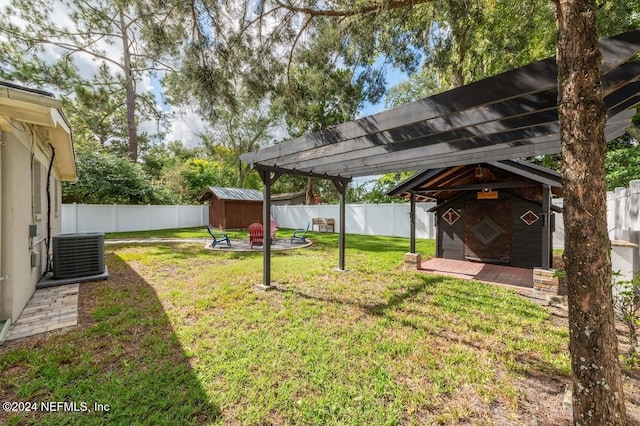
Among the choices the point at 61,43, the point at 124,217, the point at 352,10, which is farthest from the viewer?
the point at 124,217

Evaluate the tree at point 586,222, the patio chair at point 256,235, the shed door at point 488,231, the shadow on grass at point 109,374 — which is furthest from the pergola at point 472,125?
the patio chair at point 256,235

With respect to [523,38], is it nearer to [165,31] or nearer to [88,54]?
[165,31]

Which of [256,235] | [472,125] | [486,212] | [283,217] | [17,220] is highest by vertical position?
[472,125]

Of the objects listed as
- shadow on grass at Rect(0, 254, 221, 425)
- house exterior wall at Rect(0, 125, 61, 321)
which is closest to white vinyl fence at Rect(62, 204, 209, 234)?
house exterior wall at Rect(0, 125, 61, 321)

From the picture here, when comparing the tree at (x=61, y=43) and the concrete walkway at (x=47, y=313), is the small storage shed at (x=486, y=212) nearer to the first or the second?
the concrete walkway at (x=47, y=313)

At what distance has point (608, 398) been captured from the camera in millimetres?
1366

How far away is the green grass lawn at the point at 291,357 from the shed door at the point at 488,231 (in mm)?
2242

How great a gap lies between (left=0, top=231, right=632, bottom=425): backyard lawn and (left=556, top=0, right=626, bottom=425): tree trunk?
75cm

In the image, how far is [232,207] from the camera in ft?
55.7

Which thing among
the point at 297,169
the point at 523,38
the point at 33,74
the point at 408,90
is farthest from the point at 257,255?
the point at 408,90

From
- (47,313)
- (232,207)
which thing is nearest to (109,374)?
(47,313)

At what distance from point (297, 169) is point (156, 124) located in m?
19.2

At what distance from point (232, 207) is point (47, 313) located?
532 inches

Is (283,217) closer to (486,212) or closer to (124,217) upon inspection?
(124,217)
